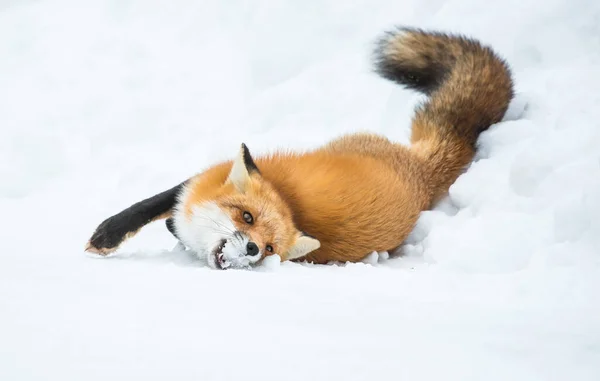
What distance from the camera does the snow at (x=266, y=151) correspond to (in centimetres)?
136

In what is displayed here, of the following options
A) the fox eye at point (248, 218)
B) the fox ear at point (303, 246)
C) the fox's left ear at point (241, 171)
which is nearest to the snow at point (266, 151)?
the fox ear at point (303, 246)

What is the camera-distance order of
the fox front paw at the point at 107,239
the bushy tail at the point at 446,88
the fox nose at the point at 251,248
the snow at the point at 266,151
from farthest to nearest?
1. the bushy tail at the point at 446,88
2. the fox front paw at the point at 107,239
3. the fox nose at the point at 251,248
4. the snow at the point at 266,151

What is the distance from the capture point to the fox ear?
2666mm

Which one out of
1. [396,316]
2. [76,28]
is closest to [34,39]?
[76,28]

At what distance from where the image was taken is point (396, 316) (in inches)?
68.1

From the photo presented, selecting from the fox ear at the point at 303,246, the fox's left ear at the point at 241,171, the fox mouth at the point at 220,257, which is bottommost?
the fox mouth at the point at 220,257

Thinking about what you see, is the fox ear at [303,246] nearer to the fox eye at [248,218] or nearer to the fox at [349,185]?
the fox at [349,185]

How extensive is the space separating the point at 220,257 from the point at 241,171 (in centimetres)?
43

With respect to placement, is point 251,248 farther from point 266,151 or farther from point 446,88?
point 446,88

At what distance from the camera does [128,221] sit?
108 inches

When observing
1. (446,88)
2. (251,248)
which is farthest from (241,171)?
(446,88)

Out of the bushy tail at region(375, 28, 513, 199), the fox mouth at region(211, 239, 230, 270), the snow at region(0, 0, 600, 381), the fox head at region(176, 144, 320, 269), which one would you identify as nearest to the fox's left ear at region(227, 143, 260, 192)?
the fox head at region(176, 144, 320, 269)

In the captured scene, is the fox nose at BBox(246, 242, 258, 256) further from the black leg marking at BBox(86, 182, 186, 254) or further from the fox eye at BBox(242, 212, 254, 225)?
the black leg marking at BBox(86, 182, 186, 254)

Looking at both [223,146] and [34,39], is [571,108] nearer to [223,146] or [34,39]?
[223,146]
